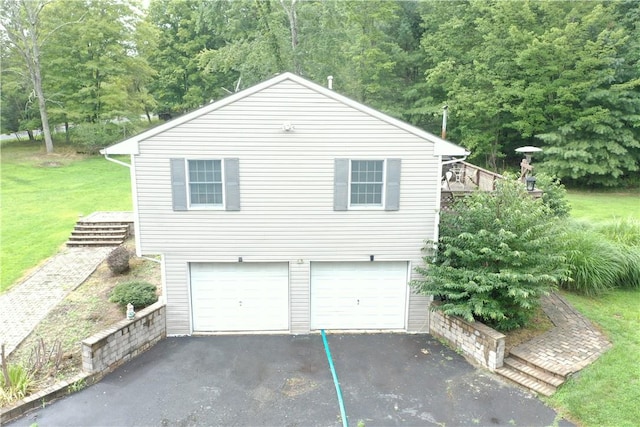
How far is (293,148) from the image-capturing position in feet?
33.1

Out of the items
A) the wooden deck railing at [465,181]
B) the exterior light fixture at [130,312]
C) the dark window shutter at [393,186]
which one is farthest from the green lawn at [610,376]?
the exterior light fixture at [130,312]

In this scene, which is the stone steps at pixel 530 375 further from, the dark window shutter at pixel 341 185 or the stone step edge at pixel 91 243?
the stone step edge at pixel 91 243

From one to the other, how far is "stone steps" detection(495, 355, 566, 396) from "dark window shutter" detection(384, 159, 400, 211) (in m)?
4.15

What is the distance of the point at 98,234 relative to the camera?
659 inches

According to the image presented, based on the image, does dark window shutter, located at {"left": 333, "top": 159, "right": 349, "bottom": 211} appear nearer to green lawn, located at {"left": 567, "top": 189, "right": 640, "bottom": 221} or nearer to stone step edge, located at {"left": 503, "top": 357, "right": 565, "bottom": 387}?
stone step edge, located at {"left": 503, "top": 357, "right": 565, "bottom": 387}

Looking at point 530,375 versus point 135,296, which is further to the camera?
point 135,296

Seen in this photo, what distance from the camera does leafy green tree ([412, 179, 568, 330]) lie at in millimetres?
9039

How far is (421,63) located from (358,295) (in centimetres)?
2464

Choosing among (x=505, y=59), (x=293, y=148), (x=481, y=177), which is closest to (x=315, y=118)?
(x=293, y=148)

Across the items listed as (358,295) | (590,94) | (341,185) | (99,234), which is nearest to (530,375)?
(358,295)

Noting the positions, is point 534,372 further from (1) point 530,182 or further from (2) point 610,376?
(1) point 530,182

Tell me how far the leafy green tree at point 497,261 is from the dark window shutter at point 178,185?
588cm

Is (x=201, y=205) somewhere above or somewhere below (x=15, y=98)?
below

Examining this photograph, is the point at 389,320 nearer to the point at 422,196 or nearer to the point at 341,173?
the point at 422,196
